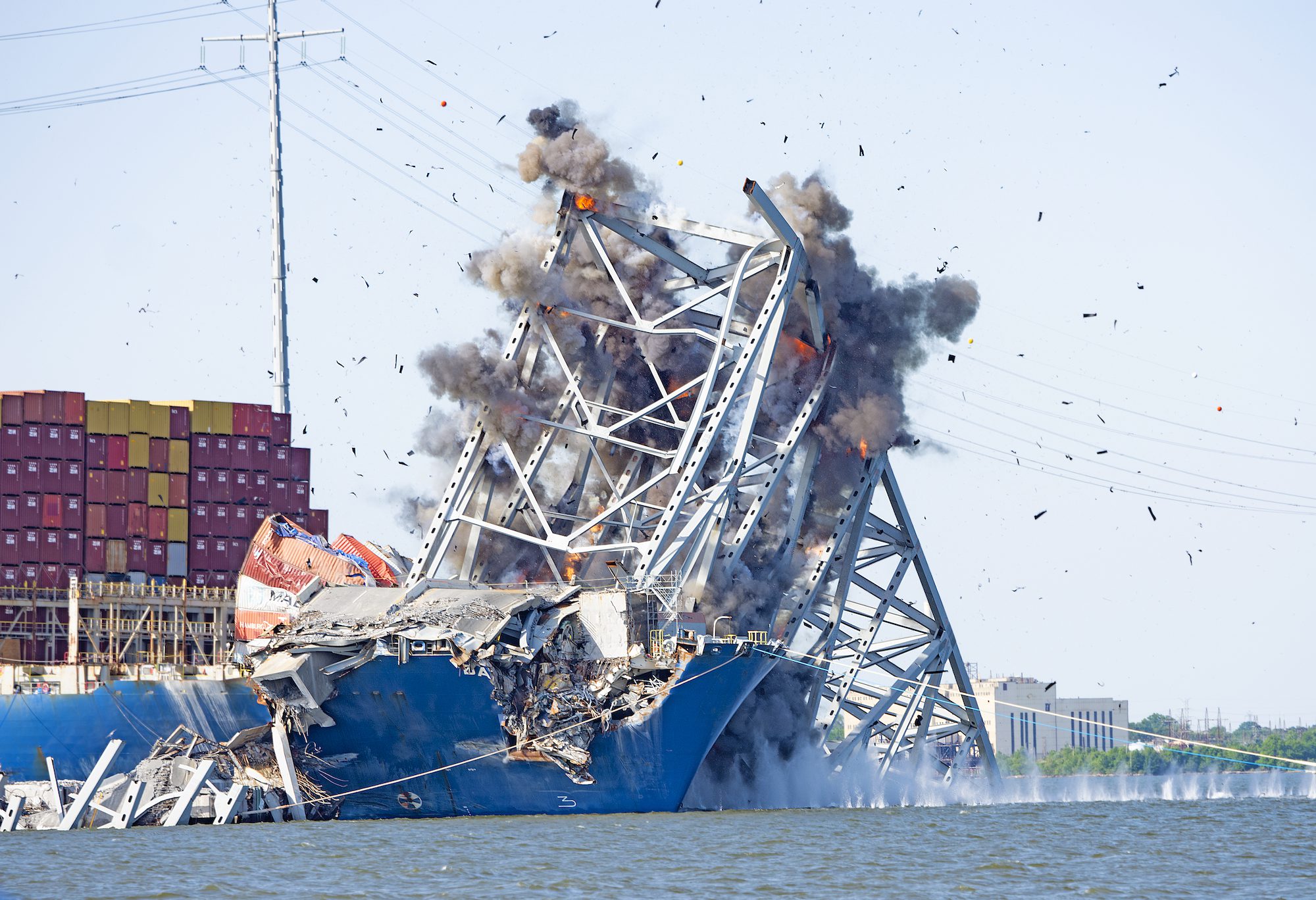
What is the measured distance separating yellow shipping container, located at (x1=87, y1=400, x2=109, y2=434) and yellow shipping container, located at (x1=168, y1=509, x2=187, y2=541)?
171 inches

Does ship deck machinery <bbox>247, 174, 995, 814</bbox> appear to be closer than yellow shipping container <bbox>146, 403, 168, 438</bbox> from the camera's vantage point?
Yes

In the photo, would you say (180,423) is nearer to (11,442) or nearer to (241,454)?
(241,454)

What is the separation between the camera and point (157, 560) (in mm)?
84938

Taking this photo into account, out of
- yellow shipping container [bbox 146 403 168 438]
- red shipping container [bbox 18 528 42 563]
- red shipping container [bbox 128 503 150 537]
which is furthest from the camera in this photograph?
yellow shipping container [bbox 146 403 168 438]

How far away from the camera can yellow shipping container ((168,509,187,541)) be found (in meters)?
85.6

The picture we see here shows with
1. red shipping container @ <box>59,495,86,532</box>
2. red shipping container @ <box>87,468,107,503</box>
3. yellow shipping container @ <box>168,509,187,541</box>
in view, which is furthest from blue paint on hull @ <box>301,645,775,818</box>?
red shipping container @ <box>87,468,107,503</box>

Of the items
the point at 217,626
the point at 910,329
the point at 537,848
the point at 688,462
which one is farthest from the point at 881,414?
the point at 217,626

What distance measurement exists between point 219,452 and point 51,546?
7881 millimetres

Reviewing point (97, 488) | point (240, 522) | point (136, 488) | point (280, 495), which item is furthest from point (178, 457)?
point (280, 495)

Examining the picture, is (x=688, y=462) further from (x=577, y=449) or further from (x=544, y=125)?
(x=544, y=125)

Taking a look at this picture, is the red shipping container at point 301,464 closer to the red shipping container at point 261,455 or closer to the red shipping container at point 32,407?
the red shipping container at point 261,455

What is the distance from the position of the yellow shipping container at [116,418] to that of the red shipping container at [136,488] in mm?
1843

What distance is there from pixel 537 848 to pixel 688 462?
18.9m

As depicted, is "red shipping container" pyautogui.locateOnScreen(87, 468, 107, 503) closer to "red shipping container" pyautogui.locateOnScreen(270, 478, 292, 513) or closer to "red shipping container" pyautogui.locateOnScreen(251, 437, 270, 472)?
"red shipping container" pyautogui.locateOnScreen(251, 437, 270, 472)
